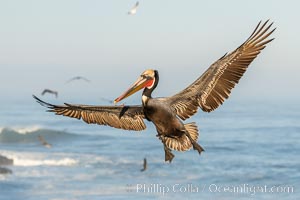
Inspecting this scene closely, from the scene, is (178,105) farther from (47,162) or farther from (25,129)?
(25,129)

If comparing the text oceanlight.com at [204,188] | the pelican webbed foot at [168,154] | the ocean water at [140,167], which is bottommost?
the pelican webbed foot at [168,154]

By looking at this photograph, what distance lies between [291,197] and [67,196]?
13086 mm

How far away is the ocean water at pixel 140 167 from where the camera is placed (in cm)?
4697

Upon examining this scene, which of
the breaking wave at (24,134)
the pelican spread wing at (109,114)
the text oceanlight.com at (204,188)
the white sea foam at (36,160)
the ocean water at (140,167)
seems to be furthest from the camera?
the breaking wave at (24,134)

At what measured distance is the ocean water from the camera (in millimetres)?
46969

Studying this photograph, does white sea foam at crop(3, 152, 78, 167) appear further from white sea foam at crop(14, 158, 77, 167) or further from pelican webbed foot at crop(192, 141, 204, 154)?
pelican webbed foot at crop(192, 141, 204, 154)

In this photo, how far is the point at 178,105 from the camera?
1038 centimetres

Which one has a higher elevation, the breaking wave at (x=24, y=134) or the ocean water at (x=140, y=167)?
the breaking wave at (x=24, y=134)

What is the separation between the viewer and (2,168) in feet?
177

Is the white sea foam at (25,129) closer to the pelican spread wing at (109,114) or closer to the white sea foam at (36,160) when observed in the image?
the white sea foam at (36,160)

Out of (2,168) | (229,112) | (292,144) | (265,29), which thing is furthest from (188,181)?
(229,112)

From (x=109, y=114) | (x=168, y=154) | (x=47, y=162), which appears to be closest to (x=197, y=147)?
(x=168, y=154)

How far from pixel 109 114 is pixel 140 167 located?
47.6m

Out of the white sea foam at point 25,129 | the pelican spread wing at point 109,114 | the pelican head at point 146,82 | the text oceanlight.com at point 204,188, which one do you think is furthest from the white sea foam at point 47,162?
the pelican head at point 146,82
